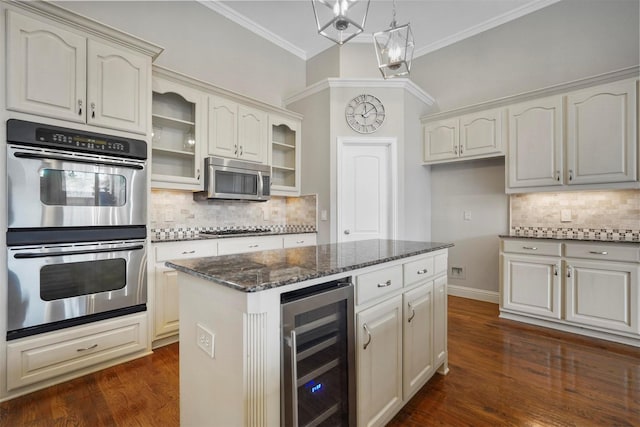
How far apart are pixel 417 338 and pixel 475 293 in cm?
267

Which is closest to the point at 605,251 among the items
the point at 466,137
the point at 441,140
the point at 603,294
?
the point at 603,294

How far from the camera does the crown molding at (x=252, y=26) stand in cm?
365

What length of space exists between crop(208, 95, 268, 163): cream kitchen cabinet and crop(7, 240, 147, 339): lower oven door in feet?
4.62

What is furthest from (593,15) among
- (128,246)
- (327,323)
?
(128,246)

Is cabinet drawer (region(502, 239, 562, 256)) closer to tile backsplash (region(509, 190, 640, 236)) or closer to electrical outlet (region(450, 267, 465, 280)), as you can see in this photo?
tile backsplash (region(509, 190, 640, 236))

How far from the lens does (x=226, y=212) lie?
371 cm

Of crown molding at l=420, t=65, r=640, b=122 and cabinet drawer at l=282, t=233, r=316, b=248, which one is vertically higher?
crown molding at l=420, t=65, r=640, b=122

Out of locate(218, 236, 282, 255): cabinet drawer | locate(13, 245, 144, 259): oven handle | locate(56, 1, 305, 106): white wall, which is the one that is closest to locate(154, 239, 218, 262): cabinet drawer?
locate(218, 236, 282, 255): cabinet drawer

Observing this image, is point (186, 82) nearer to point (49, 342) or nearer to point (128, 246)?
point (128, 246)

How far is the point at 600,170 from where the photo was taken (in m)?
2.87

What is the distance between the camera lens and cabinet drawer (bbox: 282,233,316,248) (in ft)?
12.1

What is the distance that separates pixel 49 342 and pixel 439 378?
2.68 metres

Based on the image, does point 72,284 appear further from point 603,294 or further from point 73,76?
point 603,294

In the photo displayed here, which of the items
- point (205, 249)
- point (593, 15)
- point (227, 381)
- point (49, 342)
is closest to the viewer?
point (227, 381)
